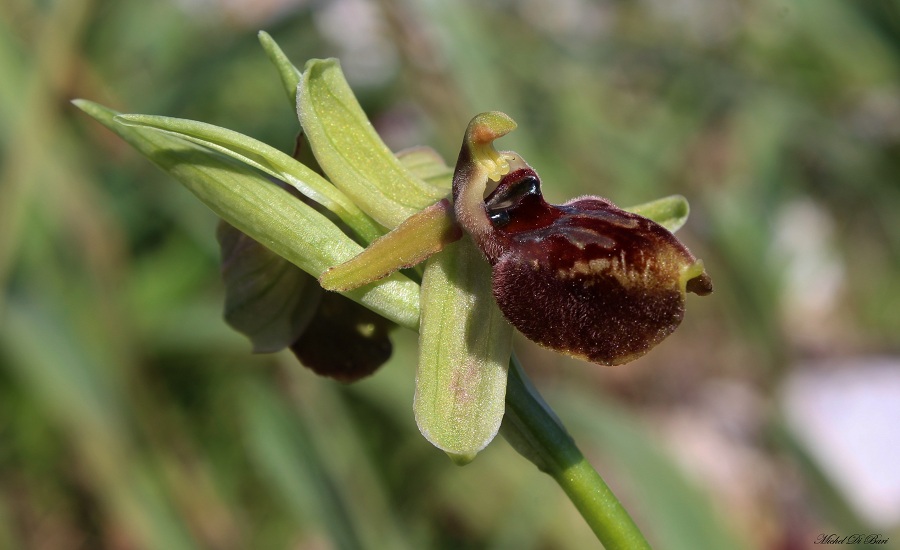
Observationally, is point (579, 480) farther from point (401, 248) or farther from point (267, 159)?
point (267, 159)

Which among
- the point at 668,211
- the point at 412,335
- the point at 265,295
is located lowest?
the point at 412,335

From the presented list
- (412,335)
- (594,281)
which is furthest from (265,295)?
(412,335)

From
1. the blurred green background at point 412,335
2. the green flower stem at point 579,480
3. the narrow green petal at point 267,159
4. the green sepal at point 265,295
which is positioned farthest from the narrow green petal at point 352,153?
the blurred green background at point 412,335

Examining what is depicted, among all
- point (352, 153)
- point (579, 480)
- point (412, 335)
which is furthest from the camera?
point (412, 335)

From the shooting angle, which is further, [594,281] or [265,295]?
[265,295]

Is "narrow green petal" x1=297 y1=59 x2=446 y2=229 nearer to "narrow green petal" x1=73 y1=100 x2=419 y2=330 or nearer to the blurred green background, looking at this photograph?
"narrow green petal" x1=73 y1=100 x2=419 y2=330

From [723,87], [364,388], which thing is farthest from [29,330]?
[723,87]

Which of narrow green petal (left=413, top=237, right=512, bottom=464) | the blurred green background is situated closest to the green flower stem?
narrow green petal (left=413, top=237, right=512, bottom=464)

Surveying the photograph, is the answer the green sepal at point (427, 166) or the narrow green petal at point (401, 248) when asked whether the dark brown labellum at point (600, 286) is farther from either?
the green sepal at point (427, 166)
